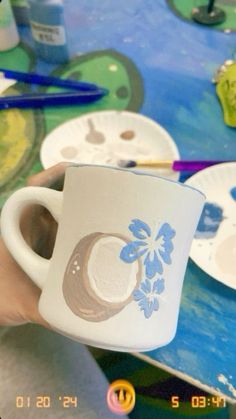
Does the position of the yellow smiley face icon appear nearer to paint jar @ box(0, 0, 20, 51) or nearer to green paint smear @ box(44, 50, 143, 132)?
green paint smear @ box(44, 50, 143, 132)

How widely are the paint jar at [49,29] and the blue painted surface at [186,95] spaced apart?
0.02m

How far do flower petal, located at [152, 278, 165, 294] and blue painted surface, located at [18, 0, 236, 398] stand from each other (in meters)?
0.10

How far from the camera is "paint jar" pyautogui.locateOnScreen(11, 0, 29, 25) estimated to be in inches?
24.9

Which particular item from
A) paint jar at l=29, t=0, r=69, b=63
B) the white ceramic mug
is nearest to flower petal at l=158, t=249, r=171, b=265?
the white ceramic mug

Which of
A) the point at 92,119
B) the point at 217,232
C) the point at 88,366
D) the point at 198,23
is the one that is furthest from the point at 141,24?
the point at 88,366

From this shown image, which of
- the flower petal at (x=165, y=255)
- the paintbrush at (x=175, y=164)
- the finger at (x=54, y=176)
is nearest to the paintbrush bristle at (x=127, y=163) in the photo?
the paintbrush at (x=175, y=164)

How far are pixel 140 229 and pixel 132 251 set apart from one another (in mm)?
14

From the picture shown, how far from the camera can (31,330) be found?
1.57 ft

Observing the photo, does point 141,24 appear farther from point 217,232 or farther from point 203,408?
point 203,408

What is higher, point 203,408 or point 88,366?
point 88,366

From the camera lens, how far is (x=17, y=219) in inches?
13.1

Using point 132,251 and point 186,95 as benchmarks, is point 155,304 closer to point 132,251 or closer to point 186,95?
point 132,251

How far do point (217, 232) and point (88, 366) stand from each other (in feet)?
0.64

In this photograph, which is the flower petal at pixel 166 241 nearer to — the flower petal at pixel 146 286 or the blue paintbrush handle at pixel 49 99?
the flower petal at pixel 146 286
